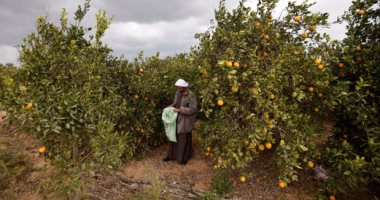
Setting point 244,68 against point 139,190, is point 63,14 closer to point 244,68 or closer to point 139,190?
point 244,68

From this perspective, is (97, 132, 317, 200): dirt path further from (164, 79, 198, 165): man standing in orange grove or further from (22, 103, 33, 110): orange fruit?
(22, 103, 33, 110): orange fruit

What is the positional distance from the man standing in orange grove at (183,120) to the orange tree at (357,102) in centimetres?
235

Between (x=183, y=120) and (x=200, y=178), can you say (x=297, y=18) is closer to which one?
(x=183, y=120)

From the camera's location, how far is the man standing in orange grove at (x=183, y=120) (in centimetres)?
473

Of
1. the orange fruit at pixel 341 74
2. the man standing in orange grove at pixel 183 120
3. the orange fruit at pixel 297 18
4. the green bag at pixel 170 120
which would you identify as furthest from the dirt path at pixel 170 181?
the orange fruit at pixel 297 18

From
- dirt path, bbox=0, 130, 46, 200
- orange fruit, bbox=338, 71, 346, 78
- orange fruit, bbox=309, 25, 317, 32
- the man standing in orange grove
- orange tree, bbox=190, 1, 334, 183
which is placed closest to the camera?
orange tree, bbox=190, 1, 334, 183

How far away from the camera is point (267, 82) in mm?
3078

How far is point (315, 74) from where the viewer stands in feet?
11.0

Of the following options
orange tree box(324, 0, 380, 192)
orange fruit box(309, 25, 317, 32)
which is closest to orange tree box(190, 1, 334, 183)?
orange fruit box(309, 25, 317, 32)

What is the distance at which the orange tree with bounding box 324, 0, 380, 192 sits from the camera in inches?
126

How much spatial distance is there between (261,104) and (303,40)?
1421mm

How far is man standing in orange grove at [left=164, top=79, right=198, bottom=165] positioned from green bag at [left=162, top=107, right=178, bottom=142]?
83 mm

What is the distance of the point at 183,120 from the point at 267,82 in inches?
86.7

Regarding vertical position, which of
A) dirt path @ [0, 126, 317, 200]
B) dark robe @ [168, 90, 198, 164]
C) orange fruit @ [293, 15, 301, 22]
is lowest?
dirt path @ [0, 126, 317, 200]
